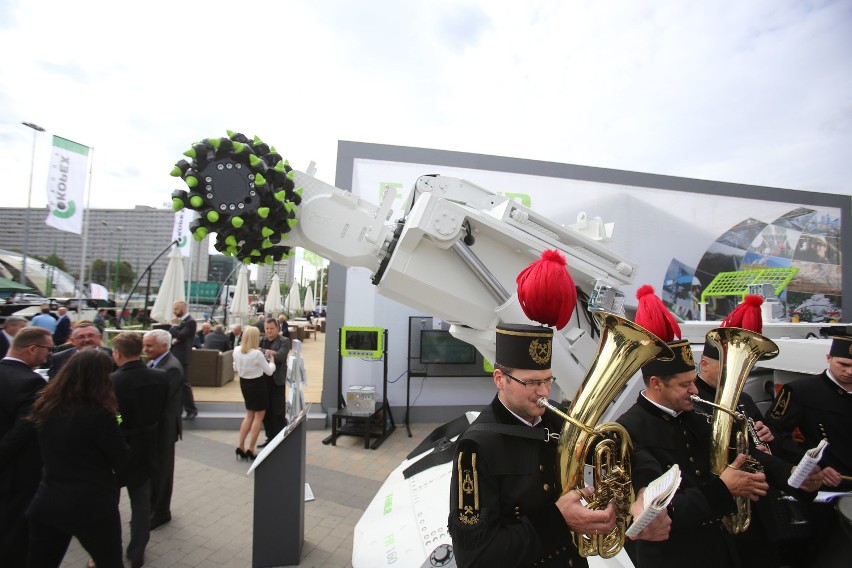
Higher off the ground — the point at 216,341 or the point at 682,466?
the point at 682,466

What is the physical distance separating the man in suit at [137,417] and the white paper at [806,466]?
4371mm

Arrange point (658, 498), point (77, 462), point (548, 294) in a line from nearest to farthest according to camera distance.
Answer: point (658, 498), point (548, 294), point (77, 462)

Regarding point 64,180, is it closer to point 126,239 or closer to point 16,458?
point 16,458

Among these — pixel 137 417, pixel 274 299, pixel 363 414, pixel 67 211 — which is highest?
pixel 67 211

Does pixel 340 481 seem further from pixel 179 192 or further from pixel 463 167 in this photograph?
pixel 463 167

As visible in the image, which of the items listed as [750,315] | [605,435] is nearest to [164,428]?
[605,435]

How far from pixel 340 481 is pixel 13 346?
12.0 feet

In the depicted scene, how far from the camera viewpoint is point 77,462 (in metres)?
2.62

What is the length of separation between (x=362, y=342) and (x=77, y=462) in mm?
4673

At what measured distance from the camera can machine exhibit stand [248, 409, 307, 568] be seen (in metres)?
3.45

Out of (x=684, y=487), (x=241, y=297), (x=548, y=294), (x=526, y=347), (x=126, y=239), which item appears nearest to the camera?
(x=526, y=347)

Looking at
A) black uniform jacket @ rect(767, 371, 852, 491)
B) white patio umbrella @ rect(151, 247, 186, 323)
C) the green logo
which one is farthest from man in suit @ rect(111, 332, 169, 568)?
the green logo

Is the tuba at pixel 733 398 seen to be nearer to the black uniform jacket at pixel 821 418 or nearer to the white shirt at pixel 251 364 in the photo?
the black uniform jacket at pixel 821 418

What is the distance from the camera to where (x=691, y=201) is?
30.4 feet
